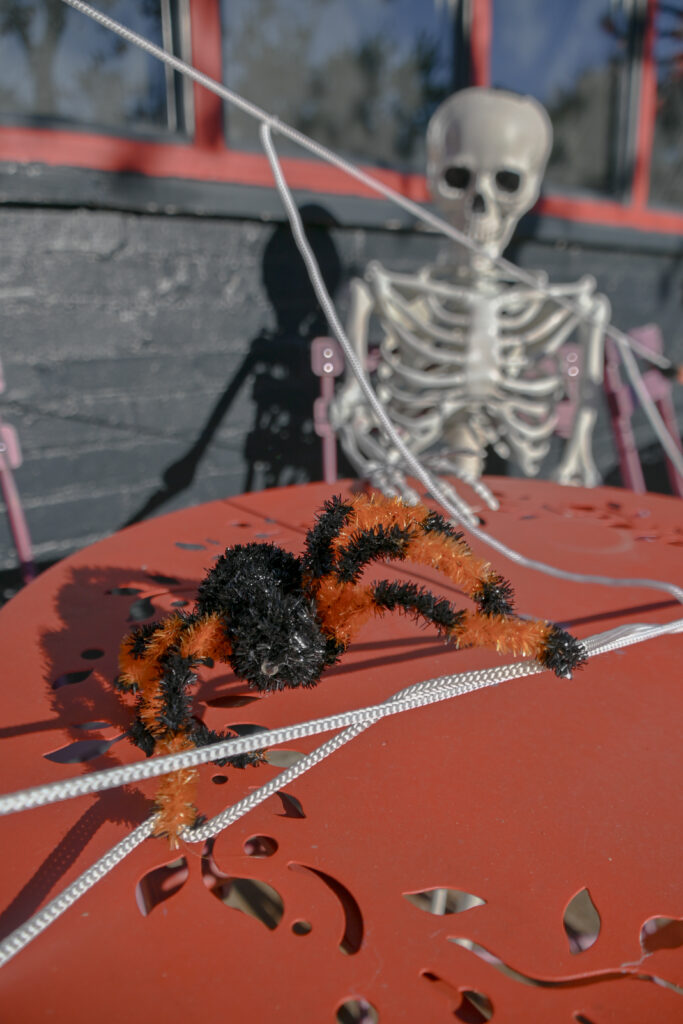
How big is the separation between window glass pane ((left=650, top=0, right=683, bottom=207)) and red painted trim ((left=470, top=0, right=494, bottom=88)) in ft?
3.17

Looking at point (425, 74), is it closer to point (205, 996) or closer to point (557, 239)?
point (557, 239)

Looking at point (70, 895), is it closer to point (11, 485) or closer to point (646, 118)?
point (11, 485)

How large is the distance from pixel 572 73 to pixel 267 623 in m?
3.15

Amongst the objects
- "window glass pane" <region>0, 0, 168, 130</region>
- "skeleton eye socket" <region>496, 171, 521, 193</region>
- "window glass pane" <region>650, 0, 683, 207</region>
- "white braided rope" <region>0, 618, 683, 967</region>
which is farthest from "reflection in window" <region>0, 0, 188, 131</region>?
"window glass pane" <region>650, 0, 683, 207</region>

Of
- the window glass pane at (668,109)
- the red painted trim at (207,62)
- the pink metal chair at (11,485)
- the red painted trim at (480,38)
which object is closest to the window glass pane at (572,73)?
the red painted trim at (480,38)

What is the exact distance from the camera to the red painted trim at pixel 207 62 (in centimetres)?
186

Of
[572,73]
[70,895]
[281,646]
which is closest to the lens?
Result: [70,895]

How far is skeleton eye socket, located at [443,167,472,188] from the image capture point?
181cm

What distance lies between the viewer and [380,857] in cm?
44

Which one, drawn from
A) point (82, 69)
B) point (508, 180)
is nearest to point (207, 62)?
point (82, 69)

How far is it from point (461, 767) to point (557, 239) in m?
2.61

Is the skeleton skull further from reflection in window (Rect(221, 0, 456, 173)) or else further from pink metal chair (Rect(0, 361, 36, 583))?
pink metal chair (Rect(0, 361, 36, 583))

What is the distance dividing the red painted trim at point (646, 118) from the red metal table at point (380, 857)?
2.85m

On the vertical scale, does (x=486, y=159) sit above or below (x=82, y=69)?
below
